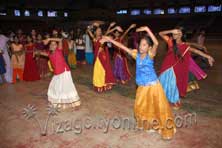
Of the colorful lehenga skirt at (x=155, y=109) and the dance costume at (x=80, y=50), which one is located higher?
the dance costume at (x=80, y=50)

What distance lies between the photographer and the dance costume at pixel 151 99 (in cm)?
414

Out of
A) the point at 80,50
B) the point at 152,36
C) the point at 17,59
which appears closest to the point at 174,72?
the point at 152,36

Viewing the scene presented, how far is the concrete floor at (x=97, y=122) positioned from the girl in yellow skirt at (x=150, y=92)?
332 millimetres

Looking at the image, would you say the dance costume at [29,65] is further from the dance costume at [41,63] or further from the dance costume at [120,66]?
the dance costume at [120,66]

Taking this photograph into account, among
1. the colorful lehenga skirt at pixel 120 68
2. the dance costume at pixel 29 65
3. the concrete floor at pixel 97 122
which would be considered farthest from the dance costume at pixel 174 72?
the dance costume at pixel 29 65

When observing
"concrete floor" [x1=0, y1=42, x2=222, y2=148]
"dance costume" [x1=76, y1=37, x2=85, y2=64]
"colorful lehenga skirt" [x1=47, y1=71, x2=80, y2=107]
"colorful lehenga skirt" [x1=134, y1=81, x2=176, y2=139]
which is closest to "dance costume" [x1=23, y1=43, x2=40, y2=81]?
"concrete floor" [x1=0, y1=42, x2=222, y2=148]

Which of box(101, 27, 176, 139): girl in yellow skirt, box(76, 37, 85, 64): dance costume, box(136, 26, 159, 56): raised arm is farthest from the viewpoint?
box(76, 37, 85, 64): dance costume

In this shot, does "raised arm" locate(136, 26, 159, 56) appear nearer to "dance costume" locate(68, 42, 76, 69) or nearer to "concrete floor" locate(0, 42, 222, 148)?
"concrete floor" locate(0, 42, 222, 148)

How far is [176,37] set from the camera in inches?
223

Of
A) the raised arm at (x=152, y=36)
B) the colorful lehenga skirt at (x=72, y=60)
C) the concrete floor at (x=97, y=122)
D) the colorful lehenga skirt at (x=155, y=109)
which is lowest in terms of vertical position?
the concrete floor at (x=97, y=122)

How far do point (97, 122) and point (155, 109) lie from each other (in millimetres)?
1410

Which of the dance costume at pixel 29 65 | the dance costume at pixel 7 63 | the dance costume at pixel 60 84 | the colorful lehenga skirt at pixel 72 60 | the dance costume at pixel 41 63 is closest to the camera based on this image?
the dance costume at pixel 60 84

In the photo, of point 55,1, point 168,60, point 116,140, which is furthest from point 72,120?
point 55,1

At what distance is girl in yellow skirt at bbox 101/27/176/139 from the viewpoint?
4074 millimetres
